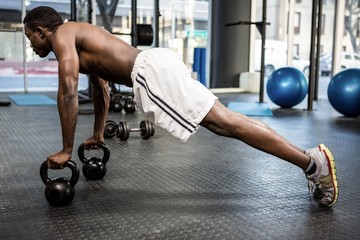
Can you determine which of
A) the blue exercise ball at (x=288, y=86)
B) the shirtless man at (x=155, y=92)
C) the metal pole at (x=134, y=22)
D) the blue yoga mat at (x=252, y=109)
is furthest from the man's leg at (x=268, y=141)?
the blue exercise ball at (x=288, y=86)

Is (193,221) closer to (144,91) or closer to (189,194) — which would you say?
(189,194)

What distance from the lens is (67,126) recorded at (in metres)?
1.63

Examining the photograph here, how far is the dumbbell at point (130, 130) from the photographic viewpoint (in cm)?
308

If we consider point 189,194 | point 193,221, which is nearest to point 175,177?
point 189,194

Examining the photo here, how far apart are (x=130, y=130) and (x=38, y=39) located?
4.93ft

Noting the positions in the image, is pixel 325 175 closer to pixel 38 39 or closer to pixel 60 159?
pixel 60 159

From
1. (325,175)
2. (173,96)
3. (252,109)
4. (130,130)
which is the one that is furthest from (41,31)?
(252,109)

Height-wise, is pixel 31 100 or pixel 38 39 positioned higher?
pixel 38 39

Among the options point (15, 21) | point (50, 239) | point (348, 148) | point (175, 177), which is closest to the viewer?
point (50, 239)

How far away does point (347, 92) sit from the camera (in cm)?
444

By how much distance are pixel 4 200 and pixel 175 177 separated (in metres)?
0.81

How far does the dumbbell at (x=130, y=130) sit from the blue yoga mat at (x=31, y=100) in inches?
103

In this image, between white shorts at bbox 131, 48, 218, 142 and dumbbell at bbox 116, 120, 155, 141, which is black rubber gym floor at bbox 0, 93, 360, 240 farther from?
white shorts at bbox 131, 48, 218, 142

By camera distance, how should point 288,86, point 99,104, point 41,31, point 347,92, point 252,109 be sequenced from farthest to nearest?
point 288,86 < point 252,109 < point 347,92 < point 99,104 < point 41,31
